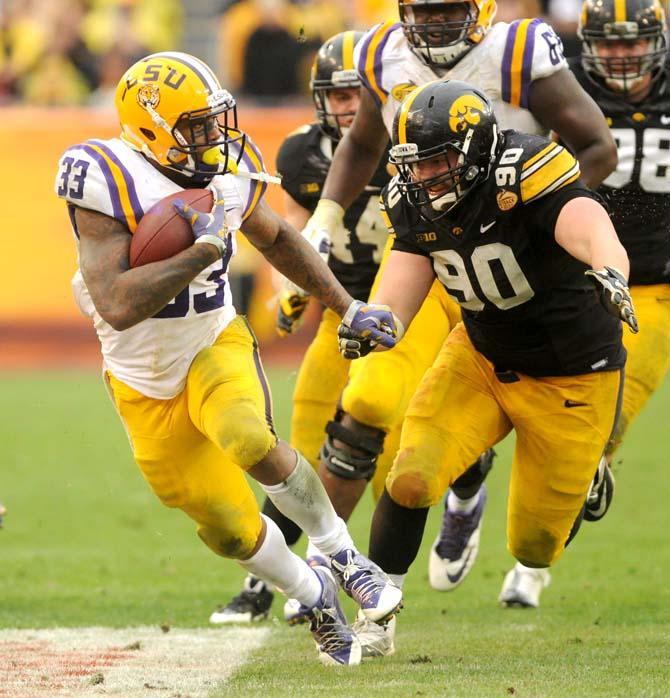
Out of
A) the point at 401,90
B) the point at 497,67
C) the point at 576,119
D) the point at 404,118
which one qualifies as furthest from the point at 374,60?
the point at 404,118

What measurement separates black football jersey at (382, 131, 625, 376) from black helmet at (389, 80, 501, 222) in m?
0.06

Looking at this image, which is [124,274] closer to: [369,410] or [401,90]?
[369,410]

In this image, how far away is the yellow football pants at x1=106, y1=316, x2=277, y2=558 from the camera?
4566mm

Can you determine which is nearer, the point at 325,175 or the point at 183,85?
the point at 183,85

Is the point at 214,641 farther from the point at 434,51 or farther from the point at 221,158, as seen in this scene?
the point at 434,51

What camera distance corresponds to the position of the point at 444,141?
14.6 ft

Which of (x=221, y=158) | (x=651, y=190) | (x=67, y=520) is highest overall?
(x=221, y=158)

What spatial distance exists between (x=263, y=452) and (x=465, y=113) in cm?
113

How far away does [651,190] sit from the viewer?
5867mm

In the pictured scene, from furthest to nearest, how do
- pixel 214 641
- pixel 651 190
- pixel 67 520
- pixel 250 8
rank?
pixel 250 8
pixel 67 520
pixel 651 190
pixel 214 641

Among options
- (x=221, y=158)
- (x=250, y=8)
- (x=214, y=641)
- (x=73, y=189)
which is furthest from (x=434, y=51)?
(x=250, y=8)

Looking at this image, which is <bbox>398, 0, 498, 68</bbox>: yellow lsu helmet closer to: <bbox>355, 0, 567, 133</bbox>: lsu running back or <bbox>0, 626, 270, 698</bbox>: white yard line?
<bbox>355, 0, 567, 133</bbox>: lsu running back

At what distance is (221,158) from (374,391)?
3.27 ft

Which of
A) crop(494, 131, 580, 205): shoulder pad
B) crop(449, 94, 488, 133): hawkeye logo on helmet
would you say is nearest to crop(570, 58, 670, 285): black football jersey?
crop(494, 131, 580, 205): shoulder pad
